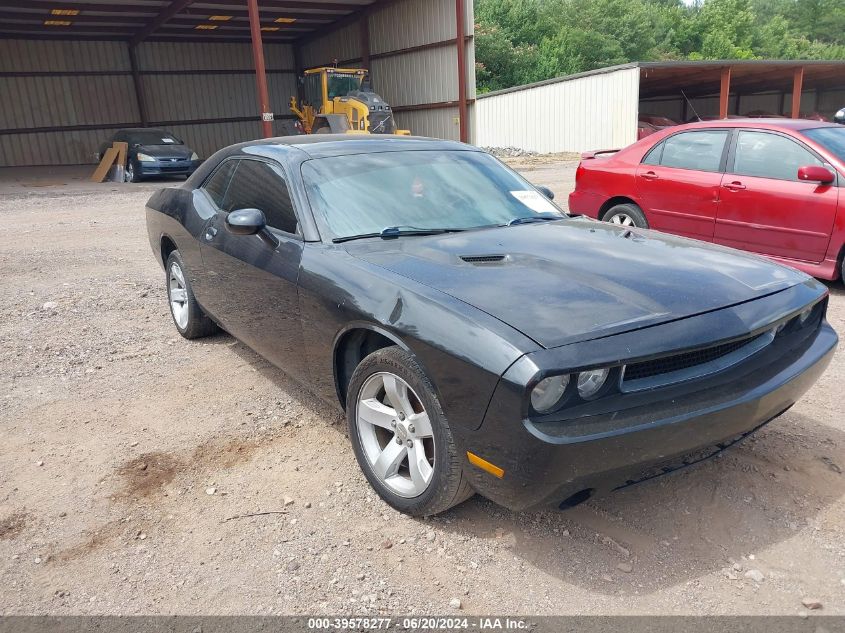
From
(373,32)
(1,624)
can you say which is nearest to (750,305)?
A: (1,624)

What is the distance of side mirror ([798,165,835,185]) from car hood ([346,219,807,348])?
2821 millimetres

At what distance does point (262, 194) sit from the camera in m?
3.76

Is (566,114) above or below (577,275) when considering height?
above

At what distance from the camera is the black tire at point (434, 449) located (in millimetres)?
2412

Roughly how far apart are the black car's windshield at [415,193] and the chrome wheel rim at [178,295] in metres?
1.85

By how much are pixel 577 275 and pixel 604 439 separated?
79 cm

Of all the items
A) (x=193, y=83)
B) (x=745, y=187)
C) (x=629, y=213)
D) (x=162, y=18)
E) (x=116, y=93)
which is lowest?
(x=629, y=213)

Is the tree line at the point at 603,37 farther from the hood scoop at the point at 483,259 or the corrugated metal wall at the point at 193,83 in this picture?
the hood scoop at the point at 483,259

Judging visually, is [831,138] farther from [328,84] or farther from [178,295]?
[328,84]

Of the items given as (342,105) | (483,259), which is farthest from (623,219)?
(342,105)

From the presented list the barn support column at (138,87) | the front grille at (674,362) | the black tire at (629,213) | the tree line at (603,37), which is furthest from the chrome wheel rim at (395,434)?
the tree line at (603,37)

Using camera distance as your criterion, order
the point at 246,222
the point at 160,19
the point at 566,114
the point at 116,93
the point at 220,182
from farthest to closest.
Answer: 1. the point at 116,93
2. the point at 566,114
3. the point at 160,19
4. the point at 220,182
5. the point at 246,222

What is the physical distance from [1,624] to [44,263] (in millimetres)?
6738

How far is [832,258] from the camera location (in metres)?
5.54
